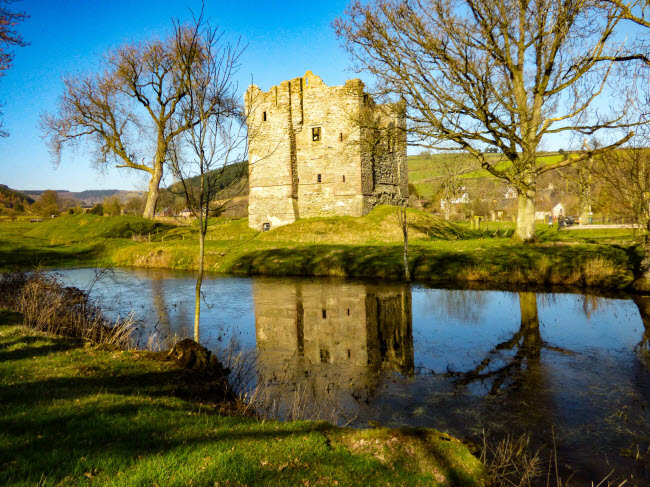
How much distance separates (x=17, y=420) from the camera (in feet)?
14.7

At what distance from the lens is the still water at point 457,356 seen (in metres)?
6.25

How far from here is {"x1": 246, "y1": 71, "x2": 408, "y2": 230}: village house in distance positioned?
116 ft

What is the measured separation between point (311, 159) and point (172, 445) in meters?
33.7

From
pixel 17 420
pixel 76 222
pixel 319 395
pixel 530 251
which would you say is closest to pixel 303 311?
pixel 319 395

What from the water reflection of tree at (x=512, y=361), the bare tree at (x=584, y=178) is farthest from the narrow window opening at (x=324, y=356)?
the bare tree at (x=584, y=178)

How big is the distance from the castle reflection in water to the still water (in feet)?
0.15

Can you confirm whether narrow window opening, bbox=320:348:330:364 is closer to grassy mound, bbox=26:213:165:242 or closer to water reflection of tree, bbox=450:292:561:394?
water reflection of tree, bbox=450:292:561:394

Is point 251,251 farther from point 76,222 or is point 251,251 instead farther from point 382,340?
point 76,222

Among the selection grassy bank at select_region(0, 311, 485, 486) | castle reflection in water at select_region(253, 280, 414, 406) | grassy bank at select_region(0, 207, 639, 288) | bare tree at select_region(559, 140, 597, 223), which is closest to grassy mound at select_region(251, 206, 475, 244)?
grassy bank at select_region(0, 207, 639, 288)

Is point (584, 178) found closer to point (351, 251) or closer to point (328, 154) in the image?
point (328, 154)

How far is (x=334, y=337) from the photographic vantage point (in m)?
11.4

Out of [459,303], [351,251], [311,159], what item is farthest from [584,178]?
[459,303]

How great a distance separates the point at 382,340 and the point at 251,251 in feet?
60.2

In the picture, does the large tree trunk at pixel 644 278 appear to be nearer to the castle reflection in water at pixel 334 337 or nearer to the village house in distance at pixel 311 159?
the castle reflection in water at pixel 334 337
